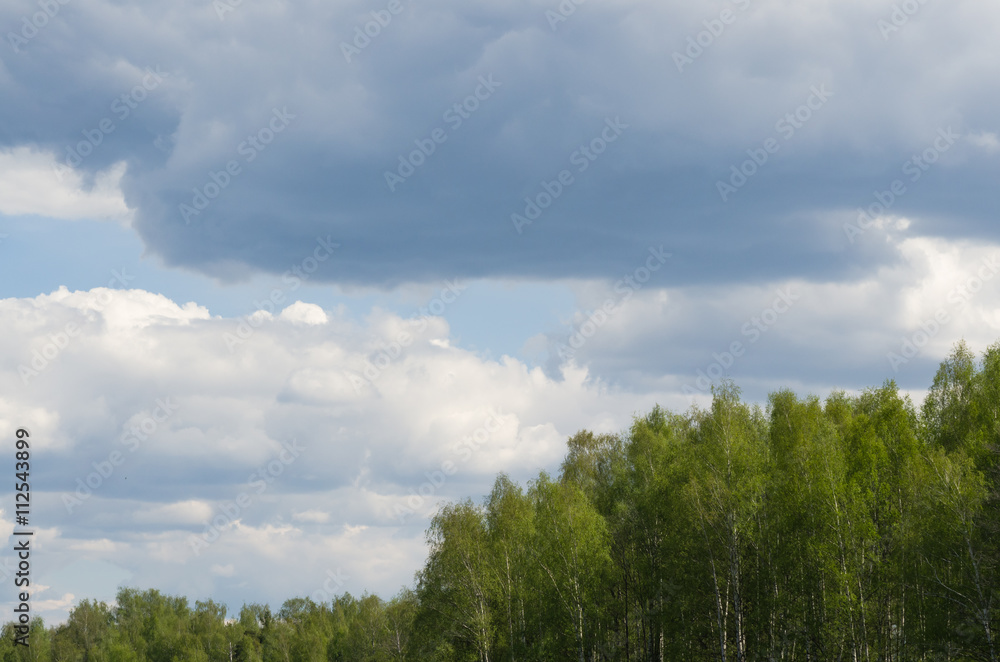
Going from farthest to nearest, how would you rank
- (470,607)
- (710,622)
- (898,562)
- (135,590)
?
1. (135,590)
2. (470,607)
3. (710,622)
4. (898,562)

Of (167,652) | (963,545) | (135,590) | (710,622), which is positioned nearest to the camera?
(963,545)

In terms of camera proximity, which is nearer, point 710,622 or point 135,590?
point 710,622

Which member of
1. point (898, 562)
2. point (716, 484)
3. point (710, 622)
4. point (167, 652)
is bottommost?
point (167, 652)

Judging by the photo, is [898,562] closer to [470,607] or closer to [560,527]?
[560,527]

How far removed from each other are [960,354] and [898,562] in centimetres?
2936

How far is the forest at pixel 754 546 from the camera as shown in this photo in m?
47.2

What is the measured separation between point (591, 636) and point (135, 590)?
15450cm

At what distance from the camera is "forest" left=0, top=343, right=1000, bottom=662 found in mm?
47188

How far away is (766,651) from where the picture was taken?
54719 mm

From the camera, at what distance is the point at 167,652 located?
161 m

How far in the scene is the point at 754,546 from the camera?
175 ft

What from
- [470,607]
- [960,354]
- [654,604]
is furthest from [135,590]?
[960,354]

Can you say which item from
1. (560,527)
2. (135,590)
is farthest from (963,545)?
(135,590)

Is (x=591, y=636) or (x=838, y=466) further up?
(x=838, y=466)
